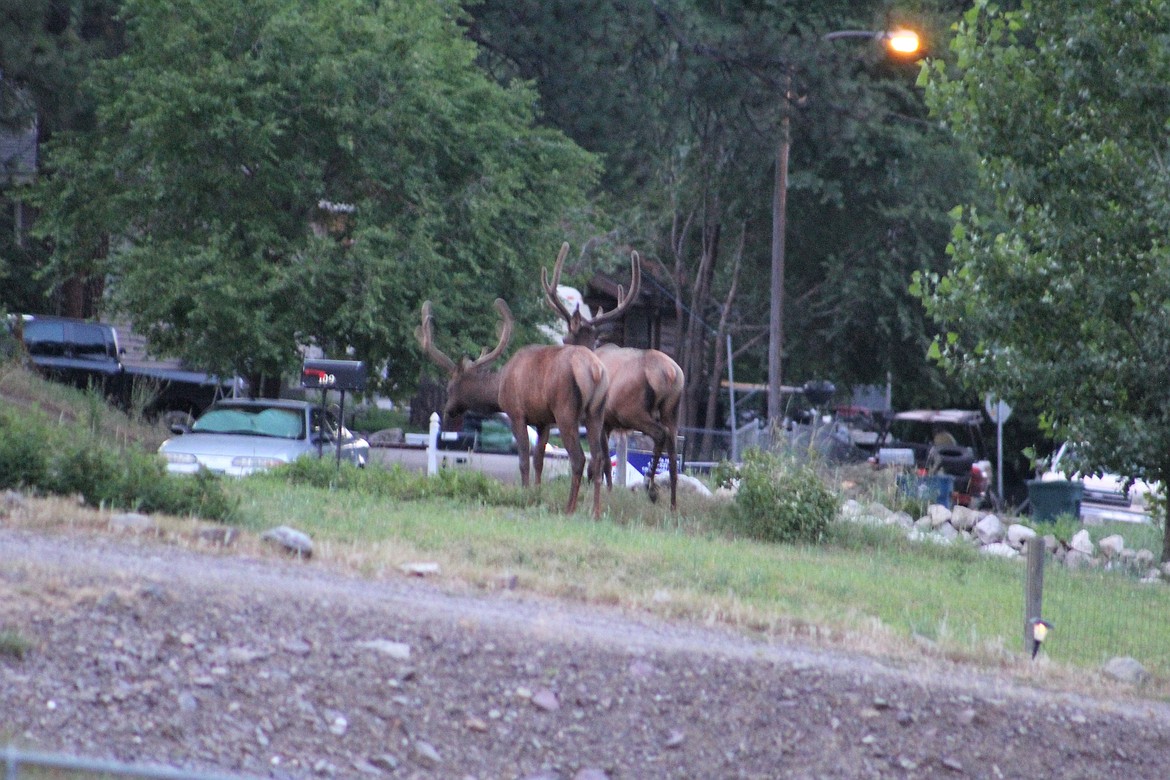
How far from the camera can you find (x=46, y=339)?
30.3 metres

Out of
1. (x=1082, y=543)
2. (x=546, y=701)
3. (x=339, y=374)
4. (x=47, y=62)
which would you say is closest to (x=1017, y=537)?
(x=1082, y=543)

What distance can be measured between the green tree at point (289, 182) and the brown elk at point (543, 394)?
19.7ft

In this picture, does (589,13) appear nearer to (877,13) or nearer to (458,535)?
(877,13)

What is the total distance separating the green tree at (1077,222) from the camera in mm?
17422

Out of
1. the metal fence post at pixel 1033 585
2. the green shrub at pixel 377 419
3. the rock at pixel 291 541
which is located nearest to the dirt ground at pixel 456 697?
the metal fence post at pixel 1033 585

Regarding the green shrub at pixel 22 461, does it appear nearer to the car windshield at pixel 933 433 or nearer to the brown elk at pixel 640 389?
the brown elk at pixel 640 389

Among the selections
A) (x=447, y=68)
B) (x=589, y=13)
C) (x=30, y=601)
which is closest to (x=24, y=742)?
(x=30, y=601)

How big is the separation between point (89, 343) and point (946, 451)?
1749 cm

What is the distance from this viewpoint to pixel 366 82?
25078 millimetres

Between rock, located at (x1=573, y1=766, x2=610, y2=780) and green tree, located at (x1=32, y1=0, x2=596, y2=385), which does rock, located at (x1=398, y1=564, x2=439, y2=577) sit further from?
green tree, located at (x1=32, y1=0, x2=596, y2=385)

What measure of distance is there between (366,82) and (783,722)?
1828 cm

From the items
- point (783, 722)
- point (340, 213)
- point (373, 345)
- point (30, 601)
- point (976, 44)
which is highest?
point (976, 44)

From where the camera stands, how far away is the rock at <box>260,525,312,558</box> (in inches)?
449

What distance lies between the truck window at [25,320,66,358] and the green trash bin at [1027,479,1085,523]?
59.8ft
